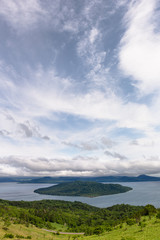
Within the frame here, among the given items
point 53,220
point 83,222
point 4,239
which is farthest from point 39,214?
point 4,239

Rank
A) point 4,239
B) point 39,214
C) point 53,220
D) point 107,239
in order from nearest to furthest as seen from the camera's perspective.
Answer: point 107,239 → point 4,239 → point 53,220 → point 39,214

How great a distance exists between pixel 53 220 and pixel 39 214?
2329 centimetres

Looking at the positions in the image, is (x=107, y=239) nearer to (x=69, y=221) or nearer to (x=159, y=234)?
(x=159, y=234)

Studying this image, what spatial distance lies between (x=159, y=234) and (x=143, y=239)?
106 inches

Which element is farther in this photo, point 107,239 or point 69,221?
point 69,221

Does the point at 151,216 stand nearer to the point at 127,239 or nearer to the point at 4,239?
the point at 127,239

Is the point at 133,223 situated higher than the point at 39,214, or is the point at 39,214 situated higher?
the point at 133,223

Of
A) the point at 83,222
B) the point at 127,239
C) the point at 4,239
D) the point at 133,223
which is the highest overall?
the point at 127,239

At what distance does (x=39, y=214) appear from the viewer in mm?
194875

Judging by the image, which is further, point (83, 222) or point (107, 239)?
point (83, 222)

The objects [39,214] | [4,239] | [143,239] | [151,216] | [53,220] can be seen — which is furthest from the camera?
[39,214]

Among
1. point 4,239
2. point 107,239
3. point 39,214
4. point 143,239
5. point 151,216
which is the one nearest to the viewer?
point 143,239

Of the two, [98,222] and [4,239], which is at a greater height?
[4,239]

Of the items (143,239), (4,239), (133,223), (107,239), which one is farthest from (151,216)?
(4,239)
